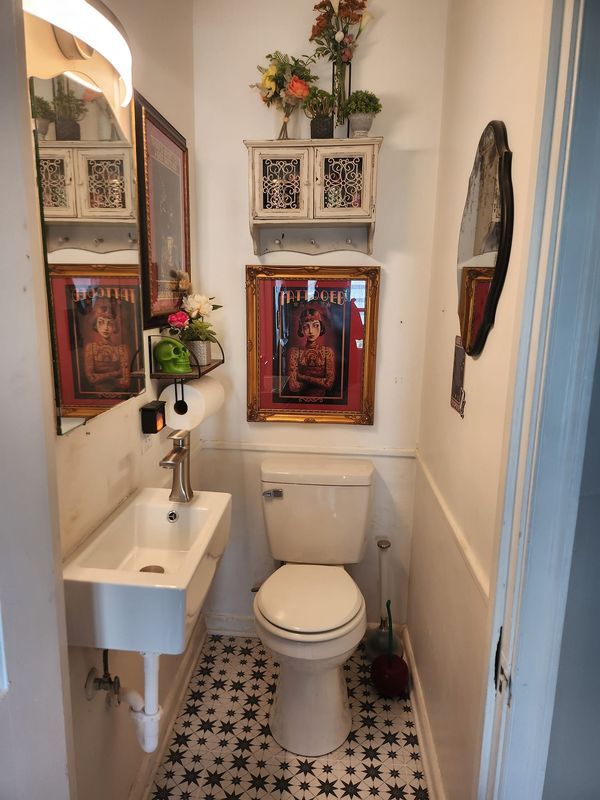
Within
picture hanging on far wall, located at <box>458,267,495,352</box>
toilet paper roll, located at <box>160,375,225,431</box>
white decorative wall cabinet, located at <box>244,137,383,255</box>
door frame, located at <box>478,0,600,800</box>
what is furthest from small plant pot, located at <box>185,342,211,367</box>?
door frame, located at <box>478,0,600,800</box>

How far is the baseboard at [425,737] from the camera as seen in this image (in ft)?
4.99

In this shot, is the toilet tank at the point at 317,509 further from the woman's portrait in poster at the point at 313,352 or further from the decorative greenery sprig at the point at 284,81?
the decorative greenery sprig at the point at 284,81

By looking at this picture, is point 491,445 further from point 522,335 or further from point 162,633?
point 162,633

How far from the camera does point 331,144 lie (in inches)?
66.8

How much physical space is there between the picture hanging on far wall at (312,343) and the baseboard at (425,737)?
3.37 ft

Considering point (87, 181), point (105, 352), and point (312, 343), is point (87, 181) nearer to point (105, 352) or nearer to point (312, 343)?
point (105, 352)

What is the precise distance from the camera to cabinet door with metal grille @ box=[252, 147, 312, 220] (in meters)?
1.72

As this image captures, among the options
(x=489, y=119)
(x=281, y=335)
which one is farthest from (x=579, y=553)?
(x=281, y=335)

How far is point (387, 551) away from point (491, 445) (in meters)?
1.17

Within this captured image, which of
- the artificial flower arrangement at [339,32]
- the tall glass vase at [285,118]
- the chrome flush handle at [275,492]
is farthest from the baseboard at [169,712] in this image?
the artificial flower arrangement at [339,32]

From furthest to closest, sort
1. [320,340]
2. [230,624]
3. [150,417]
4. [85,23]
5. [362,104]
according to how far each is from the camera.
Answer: [230,624]
[320,340]
[362,104]
[150,417]
[85,23]

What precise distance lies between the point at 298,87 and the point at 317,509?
1.55 meters

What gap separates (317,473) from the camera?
195cm

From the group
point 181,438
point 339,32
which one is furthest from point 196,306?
point 339,32
